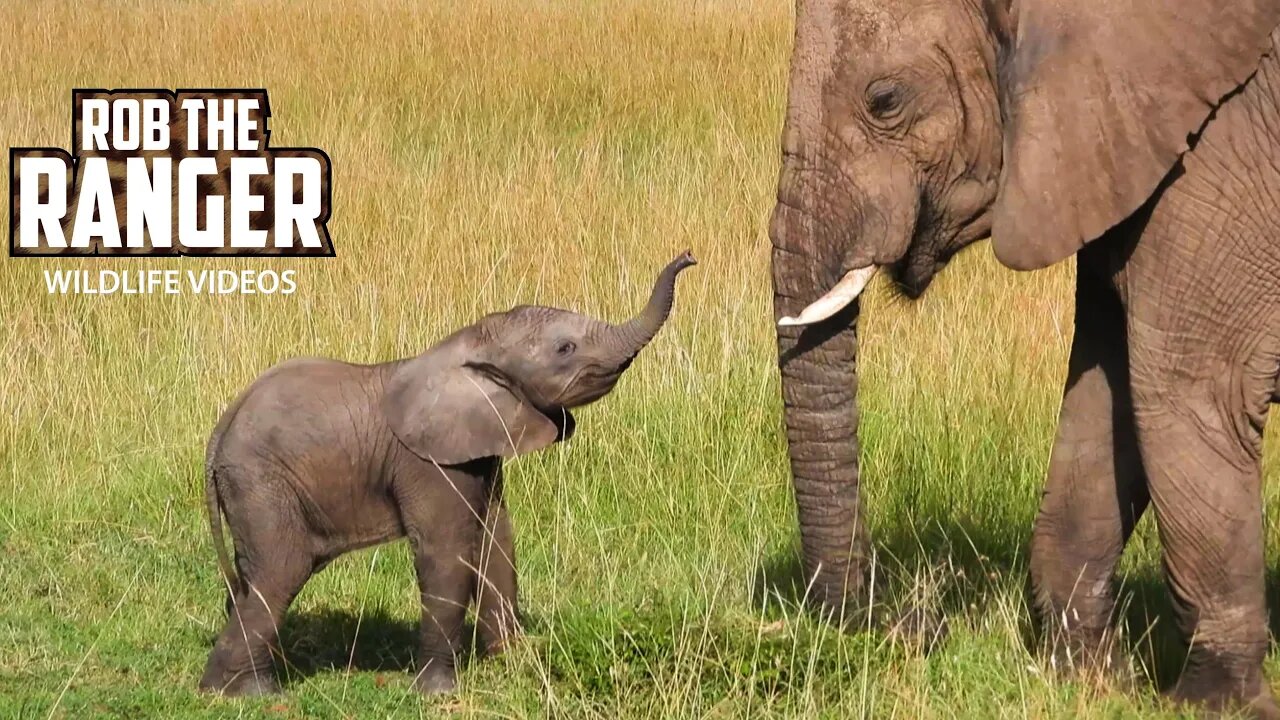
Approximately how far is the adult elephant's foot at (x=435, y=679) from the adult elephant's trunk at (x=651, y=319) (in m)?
0.85

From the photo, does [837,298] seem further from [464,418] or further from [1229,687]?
[1229,687]

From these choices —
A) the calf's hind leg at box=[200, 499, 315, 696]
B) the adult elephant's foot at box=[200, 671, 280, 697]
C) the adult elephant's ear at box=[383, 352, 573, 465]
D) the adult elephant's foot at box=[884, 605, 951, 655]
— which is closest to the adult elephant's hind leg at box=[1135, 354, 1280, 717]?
the adult elephant's foot at box=[884, 605, 951, 655]

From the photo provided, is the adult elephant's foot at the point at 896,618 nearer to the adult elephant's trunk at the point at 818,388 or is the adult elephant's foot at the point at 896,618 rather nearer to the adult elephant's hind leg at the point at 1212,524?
the adult elephant's trunk at the point at 818,388

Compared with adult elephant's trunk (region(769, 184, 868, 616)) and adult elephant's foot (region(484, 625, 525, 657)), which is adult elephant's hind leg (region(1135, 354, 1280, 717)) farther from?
adult elephant's foot (region(484, 625, 525, 657))

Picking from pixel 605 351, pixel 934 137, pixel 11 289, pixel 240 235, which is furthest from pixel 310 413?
pixel 240 235

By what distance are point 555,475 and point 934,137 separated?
2215 millimetres

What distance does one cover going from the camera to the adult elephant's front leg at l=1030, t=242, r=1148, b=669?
4.75 meters

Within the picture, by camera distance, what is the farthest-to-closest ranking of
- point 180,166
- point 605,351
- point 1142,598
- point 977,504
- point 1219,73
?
point 180,166 < point 977,504 < point 1142,598 < point 605,351 < point 1219,73

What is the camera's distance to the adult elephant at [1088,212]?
4113 millimetres

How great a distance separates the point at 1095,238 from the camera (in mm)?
4195

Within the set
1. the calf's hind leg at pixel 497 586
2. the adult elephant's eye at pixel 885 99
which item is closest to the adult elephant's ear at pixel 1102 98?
the adult elephant's eye at pixel 885 99

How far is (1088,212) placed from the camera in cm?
417

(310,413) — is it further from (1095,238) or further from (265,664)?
(1095,238)

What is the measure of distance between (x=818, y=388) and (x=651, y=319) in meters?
0.46
